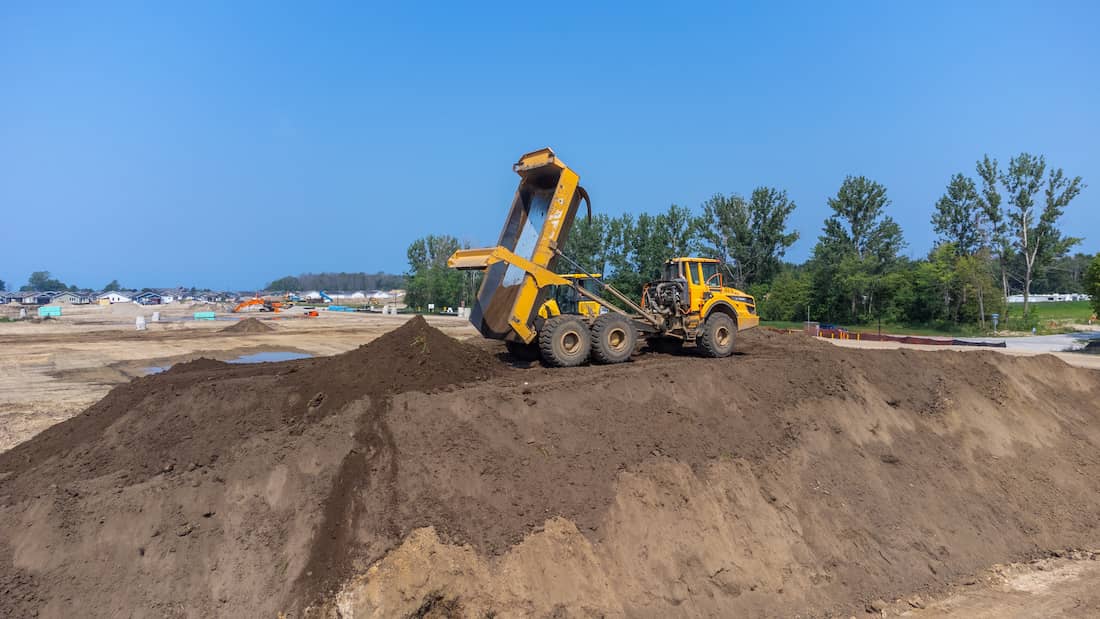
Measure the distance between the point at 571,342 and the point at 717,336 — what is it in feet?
11.4

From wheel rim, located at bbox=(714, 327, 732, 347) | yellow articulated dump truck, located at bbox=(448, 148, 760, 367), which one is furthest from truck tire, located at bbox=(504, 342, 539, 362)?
wheel rim, located at bbox=(714, 327, 732, 347)

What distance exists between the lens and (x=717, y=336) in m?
12.1

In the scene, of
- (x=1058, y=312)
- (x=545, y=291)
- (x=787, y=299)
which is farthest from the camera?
(x=1058, y=312)

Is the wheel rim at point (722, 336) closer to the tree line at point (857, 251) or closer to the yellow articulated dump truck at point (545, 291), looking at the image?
the yellow articulated dump truck at point (545, 291)

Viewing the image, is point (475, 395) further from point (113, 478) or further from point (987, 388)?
point (987, 388)

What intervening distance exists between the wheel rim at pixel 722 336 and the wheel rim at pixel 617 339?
246cm

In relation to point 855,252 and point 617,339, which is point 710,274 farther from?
point 855,252

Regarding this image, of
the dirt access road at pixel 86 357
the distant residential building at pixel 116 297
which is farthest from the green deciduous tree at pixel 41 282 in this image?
the dirt access road at pixel 86 357

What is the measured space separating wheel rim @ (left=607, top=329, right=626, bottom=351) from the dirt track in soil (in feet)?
1.42

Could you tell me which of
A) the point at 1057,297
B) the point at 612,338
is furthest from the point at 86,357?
the point at 1057,297

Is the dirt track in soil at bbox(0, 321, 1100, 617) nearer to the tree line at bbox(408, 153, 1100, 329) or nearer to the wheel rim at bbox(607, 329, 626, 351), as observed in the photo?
the wheel rim at bbox(607, 329, 626, 351)

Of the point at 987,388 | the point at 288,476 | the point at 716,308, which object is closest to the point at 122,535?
the point at 288,476

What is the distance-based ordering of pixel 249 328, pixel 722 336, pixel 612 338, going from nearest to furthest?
pixel 612 338, pixel 722 336, pixel 249 328

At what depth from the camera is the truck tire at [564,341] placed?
9.77 metres
